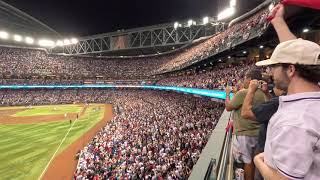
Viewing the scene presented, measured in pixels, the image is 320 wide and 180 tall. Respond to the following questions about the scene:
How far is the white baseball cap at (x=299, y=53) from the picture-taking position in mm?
1938

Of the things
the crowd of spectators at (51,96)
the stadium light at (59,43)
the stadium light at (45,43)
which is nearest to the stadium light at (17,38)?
the stadium light at (45,43)

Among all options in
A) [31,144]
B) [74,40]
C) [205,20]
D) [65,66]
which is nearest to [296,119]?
[31,144]

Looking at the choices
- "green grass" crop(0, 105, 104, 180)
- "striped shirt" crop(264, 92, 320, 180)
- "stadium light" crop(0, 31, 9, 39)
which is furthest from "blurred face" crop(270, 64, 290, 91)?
"stadium light" crop(0, 31, 9, 39)

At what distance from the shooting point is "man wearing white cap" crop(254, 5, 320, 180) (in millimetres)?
1692

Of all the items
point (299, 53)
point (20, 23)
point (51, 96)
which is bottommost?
point (51, 96)

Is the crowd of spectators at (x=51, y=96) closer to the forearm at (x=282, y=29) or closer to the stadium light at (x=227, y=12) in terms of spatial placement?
the stadium light at (x=227, y=12)

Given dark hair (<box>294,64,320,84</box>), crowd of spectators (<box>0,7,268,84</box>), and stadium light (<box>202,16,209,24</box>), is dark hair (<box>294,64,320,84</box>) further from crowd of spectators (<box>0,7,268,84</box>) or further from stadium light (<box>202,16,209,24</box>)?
crowd of spectators (<box>0,7,268,84</box>)

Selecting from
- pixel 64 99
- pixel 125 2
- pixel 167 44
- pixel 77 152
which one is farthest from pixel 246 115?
pixel 64 99

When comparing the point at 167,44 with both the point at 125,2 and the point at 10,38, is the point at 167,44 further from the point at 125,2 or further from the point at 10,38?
the point at 10,38

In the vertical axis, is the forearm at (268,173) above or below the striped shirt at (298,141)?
below

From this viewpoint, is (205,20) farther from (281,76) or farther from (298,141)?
(298,141)

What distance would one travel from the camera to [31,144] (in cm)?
2883

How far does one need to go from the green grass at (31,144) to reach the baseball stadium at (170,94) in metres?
0.13

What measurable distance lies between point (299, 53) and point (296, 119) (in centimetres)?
50
